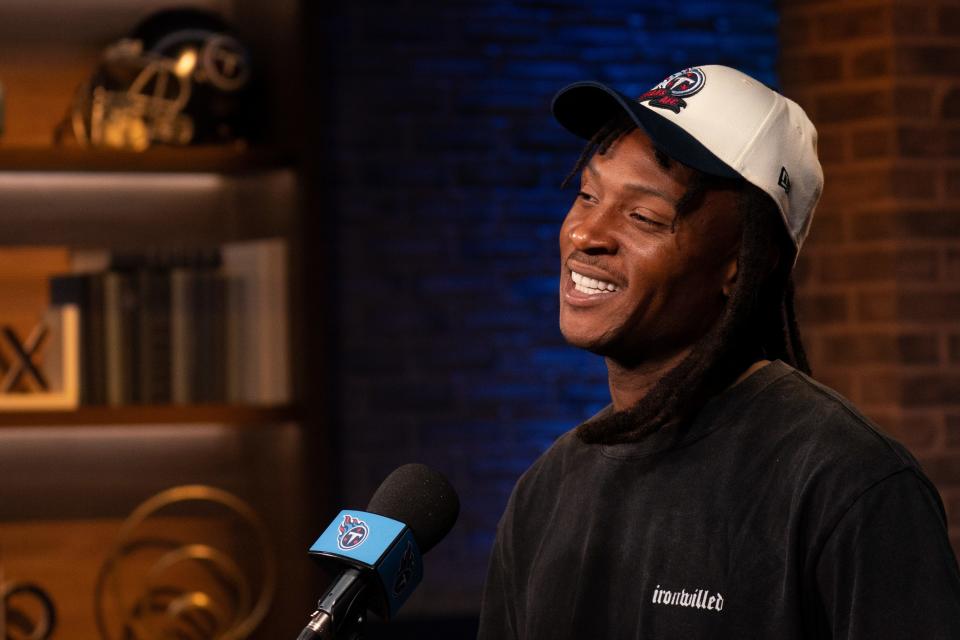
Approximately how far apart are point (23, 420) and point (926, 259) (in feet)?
6.61

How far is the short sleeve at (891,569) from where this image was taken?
42.9 inches

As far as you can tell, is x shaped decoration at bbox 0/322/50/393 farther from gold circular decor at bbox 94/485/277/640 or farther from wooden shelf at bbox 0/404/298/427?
gold circular decor at bbox 94/485/277/640

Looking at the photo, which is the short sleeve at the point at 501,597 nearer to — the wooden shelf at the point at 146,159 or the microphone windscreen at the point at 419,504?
the microphone windscreen at the point at 419,504

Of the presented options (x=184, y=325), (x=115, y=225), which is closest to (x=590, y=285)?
(x=184, y=325)

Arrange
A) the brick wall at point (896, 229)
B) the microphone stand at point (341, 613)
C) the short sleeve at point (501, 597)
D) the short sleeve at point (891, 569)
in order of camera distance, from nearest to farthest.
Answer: the microphone stand at point (341, 613)
the short sleeve at point (891, 569)
the short sleeve at point (501, 597)
the brick wall at point (896, 229)

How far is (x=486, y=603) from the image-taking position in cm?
148

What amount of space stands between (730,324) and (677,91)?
255mm

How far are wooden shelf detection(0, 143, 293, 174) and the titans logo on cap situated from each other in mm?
1548

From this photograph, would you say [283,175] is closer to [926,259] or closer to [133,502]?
[133,502]

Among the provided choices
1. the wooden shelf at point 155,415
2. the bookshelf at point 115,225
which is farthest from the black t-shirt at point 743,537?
the bookshelf at point 115,225

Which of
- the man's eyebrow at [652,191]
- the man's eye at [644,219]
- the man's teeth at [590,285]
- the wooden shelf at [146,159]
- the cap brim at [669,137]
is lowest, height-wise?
the man's teeth at [590,285]

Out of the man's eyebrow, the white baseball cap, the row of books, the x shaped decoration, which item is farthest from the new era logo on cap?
the x shaped decoration

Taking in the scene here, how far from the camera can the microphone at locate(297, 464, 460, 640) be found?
1006 mm

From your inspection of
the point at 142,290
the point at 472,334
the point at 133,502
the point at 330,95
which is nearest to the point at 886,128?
the point at 472,334
